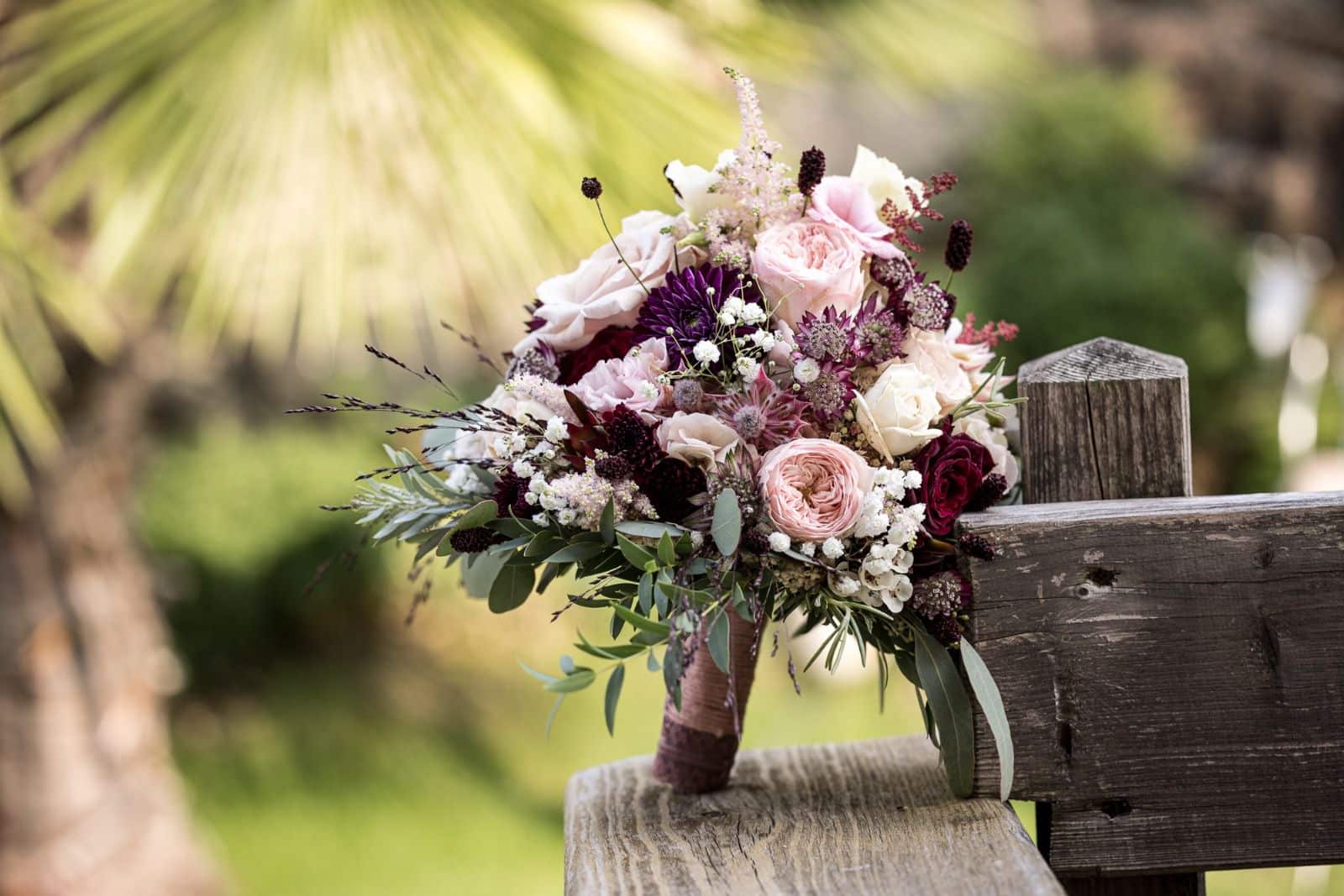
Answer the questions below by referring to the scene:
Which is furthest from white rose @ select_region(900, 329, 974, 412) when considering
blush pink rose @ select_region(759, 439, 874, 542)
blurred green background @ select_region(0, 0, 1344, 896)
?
blurred green background @ select_region(0, 0, 1344, 896)

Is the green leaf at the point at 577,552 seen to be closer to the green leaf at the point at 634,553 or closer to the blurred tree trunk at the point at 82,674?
the green leaf at the point at 634,553

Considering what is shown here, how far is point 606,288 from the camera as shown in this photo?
1046 mm

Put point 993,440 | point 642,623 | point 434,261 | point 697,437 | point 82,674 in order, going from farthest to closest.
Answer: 1. point 82,674
2. point 434,261
3. point 993,440
4. point 697,437
5. point 642,623

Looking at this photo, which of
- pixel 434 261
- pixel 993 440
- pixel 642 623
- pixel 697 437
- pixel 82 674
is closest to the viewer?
pixel 642 623

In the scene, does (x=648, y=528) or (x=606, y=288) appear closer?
(x=648, y=528)

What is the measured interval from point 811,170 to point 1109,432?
1.19ft

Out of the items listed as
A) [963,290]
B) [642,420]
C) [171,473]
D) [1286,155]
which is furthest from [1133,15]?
[642,420]

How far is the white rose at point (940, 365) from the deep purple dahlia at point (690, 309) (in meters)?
0.15

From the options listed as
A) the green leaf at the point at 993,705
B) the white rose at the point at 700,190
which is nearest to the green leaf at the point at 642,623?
the green leaf at the point at 993,705

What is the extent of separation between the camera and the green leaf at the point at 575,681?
885mm

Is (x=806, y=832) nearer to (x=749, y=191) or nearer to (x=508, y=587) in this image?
(x=508, y=587)

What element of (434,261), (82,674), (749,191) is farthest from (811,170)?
(82,674)

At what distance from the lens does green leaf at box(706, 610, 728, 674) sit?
86 cm

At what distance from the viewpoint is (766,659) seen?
484 cm
